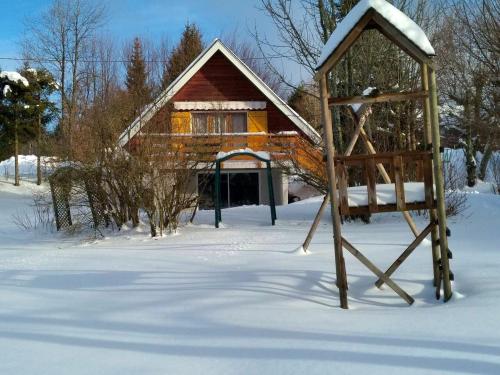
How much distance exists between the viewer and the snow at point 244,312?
345 cm

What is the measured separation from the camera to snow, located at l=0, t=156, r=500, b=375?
11.3ft

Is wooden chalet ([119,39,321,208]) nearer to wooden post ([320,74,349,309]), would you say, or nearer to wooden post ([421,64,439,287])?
wooden post ([421,64,439,287])

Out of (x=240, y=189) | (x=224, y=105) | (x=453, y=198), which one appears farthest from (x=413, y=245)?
(x=224, y=105)

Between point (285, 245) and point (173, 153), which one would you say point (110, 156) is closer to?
point (173, 153)

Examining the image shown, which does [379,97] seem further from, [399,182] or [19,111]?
[19,111]

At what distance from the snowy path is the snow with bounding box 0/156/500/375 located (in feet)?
0.05

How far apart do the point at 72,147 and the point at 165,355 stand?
8325 mm

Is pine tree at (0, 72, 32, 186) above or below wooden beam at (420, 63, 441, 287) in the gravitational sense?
above

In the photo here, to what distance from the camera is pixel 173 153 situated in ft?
34.9

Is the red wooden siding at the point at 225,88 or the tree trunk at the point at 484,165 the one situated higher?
the red wooden siding at the point at 225,88

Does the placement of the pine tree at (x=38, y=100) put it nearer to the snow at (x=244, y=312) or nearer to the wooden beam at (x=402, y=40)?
the snow at (x=244, y=312)

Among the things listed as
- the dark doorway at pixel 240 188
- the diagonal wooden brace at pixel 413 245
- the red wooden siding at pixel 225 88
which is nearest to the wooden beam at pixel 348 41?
the diagonal wooden brace at pixel 413 245

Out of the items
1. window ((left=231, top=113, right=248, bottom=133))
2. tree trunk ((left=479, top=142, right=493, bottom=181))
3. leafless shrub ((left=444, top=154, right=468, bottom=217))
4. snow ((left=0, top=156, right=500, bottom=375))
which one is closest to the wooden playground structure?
snow ((left=0, top=156, right=500, bottom=375))

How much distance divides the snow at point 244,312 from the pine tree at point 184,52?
92.9ft
